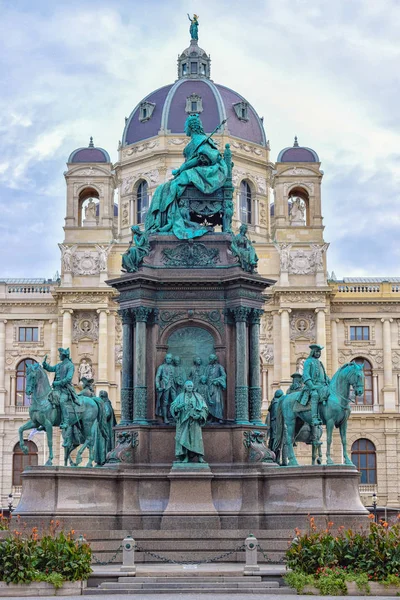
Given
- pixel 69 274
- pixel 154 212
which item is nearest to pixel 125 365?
pixel 154 212

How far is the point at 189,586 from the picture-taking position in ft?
64.2

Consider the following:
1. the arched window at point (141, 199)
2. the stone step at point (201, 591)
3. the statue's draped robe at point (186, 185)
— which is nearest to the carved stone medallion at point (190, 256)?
the statue's draped robe at point (186, 185)

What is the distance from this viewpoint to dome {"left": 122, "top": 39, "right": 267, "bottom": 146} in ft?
281

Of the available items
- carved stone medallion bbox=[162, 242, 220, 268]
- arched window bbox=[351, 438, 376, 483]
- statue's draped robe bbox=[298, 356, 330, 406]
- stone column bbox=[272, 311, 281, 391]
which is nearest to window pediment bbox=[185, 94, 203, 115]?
stone column bbox=[272, 311, 281, 391]

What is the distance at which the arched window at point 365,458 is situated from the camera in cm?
7819

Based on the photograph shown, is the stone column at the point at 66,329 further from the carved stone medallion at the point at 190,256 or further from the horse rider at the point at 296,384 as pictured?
the horse rider at the point at 296,384

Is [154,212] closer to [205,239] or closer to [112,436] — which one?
[205,239]

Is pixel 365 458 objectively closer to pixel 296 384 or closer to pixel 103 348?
pixel 103 348

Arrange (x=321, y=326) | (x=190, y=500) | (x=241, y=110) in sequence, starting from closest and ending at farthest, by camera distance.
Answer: (x=190, y=500)
(x=321, y=326)
(x=241, y=110)

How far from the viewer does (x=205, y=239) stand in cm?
2678

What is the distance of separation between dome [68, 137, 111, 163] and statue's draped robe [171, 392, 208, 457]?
198 ft

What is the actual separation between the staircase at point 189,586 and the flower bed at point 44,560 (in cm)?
45

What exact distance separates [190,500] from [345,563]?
5273mm

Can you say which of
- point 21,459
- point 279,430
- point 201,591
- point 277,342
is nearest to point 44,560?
point 201,591
